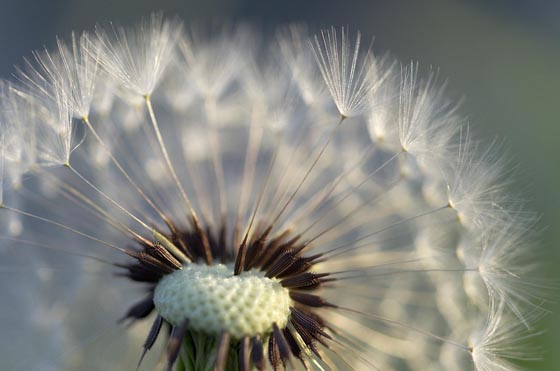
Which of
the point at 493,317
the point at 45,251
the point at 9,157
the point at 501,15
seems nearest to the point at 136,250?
the point at 9,157

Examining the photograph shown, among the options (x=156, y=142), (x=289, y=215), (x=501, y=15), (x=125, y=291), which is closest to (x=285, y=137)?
Answer: (x=289, y=215)

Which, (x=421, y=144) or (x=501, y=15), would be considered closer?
(x=421, y=144)

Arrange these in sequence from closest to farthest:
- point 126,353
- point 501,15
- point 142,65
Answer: point 142,65
point 126,353
point 501,15

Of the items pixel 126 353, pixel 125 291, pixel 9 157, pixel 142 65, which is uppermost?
pixel 142 65

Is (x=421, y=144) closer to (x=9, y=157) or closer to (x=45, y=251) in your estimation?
(x=9, y=157)

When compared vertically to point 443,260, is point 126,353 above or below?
below

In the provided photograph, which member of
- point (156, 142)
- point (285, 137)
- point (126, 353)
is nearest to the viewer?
point (126, 353)

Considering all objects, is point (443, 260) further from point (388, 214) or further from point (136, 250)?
→ point (136, 250)
